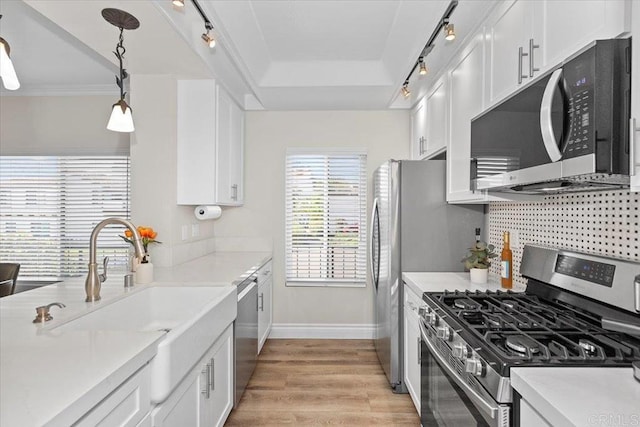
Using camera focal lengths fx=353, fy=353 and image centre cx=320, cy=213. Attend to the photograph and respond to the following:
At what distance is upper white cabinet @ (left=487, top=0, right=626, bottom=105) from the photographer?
1.13 m

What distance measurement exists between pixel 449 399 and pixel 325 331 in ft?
8.08

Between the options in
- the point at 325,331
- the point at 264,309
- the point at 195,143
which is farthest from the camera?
the point at 325,331

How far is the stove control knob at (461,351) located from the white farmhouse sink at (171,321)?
108cm

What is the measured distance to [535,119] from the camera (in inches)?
53.8

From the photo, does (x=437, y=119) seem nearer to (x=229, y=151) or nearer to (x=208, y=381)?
(x=229, y=151)

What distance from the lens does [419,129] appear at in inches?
137

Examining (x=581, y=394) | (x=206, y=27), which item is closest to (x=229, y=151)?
(x=206, y=27)

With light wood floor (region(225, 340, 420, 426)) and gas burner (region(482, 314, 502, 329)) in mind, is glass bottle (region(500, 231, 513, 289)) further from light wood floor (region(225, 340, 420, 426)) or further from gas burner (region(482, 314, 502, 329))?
light wood floor (region(225, 340, 420, 426))

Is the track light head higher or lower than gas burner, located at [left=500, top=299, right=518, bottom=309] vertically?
higher

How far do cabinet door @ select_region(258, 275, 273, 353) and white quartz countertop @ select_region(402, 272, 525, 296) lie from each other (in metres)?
1.37

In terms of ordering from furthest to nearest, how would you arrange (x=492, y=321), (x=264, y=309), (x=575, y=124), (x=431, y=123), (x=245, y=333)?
(x=264, y=309) → (x=431, y=123) → (x=245, y=333) → (x=492, y=321) → (x=575, y=124)

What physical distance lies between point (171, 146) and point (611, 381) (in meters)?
2.88

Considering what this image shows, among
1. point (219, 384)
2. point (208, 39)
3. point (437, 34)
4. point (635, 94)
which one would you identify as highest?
point (437, 34)

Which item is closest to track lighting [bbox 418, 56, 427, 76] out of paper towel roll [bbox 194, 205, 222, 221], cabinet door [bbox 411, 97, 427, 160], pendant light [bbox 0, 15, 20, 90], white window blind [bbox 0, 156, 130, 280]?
cabinet door [bbox 411, 97, 427, 160]
